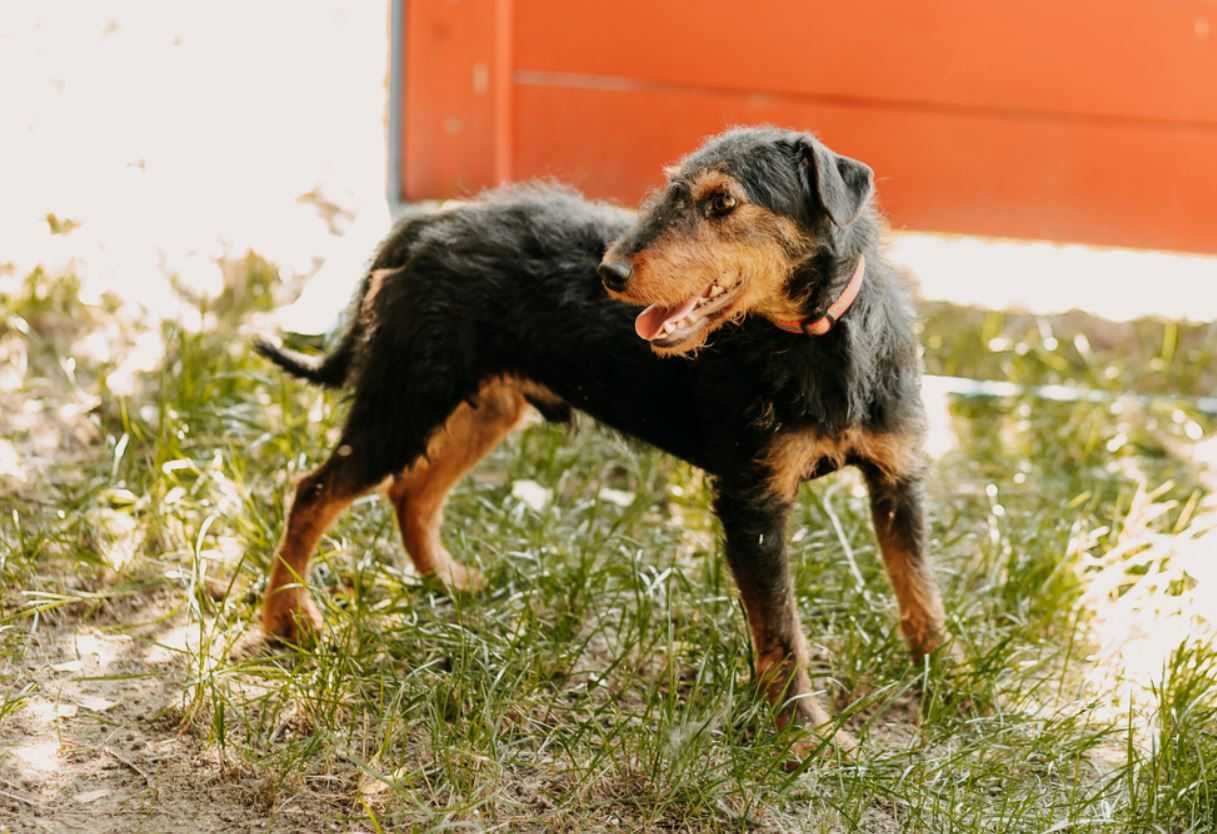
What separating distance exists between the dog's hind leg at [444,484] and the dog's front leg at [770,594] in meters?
1.01

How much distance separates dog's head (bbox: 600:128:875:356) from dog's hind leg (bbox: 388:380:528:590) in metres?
1.08

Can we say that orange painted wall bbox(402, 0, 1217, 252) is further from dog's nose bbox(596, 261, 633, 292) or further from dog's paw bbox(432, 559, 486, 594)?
dog's nose bbox(596, 261, 633, 292)

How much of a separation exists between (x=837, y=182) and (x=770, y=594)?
43.4 inches

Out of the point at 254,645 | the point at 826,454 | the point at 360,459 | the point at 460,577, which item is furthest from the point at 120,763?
the point at 826,454

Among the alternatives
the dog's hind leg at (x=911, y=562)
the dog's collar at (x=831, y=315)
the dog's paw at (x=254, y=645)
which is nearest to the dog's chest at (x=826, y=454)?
the dog's hind leg at (x=911, y=562)

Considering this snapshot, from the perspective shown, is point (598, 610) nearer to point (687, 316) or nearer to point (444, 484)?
point (444, 484)

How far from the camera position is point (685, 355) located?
13.2 ft

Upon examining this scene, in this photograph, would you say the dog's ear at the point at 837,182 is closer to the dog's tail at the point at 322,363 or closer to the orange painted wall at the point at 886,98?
the dog's tail at the point at 322,363

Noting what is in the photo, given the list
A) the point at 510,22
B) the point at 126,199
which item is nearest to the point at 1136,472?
the point at 510,22

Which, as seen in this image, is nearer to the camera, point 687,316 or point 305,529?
point 687,316

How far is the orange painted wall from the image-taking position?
6.83 m

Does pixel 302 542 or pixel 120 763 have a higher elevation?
pixel 302 542

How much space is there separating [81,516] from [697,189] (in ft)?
7.95

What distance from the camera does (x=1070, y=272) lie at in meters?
7.48
